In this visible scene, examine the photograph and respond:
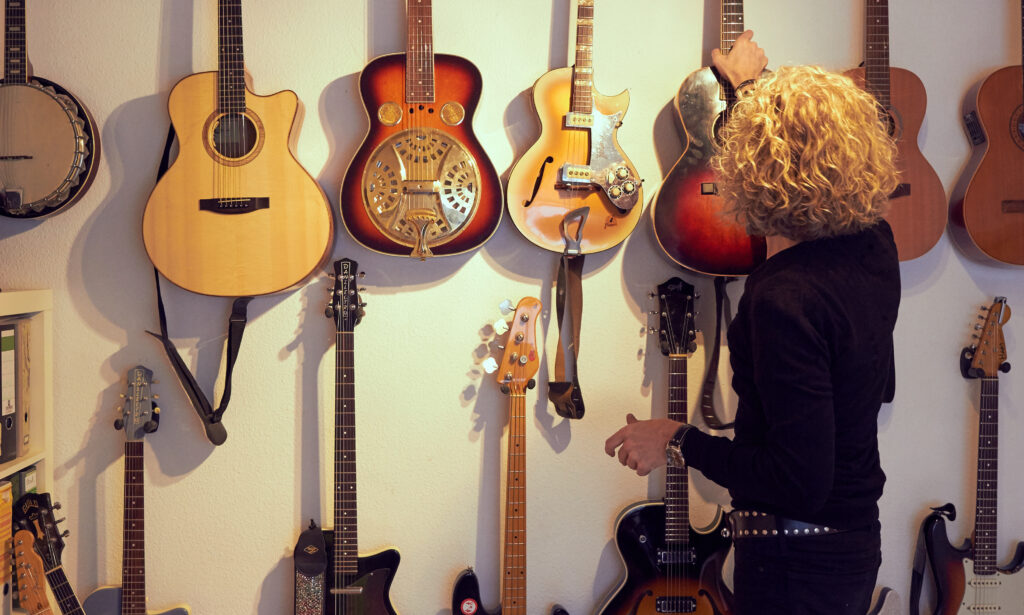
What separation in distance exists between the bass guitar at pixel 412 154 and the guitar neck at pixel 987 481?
1696 millimetres

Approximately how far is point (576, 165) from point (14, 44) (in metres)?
1.56

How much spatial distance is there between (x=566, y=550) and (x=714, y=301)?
88cm

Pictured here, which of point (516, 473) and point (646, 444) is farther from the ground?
point (646, 444)

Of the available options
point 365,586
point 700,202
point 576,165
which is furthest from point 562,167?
point 365,586

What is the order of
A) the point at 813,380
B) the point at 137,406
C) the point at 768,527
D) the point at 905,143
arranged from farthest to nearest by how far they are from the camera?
the point at 905,143, the point at 137,406, the point at 768,527, the point at 813,380

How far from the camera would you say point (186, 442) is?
2037 millimetres

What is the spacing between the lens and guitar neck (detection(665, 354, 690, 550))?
2014mm

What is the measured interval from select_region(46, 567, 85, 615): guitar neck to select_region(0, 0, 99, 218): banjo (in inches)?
38.3

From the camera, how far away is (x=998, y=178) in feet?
6.81

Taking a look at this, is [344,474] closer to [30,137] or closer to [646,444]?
[646,444]

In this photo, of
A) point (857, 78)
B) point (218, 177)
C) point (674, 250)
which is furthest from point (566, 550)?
point (857, 78)

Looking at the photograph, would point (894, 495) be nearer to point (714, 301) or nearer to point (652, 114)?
point (714, 301)

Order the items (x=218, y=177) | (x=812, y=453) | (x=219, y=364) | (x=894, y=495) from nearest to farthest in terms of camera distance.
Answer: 1. (x=812, y=453)
2. (x=218, y=177)
3. (x=219, y=364)
4. (x=894, y=495)

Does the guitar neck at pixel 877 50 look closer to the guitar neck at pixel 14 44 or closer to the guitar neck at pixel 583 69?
the guitar neck at pixel 583 69
